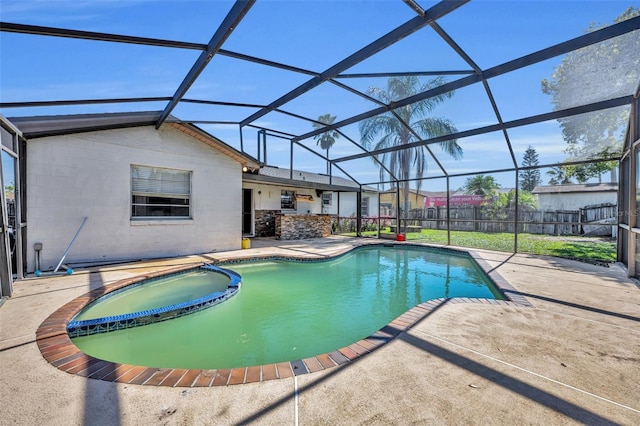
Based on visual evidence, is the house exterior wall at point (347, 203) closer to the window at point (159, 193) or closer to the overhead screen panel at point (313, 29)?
the window at point (159, 193)

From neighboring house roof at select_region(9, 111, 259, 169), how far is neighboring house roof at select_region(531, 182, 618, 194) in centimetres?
2255

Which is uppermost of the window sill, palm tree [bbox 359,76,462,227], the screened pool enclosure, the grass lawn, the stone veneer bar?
palm tree [bbox 359,76,462,227]

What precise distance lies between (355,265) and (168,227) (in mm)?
5315

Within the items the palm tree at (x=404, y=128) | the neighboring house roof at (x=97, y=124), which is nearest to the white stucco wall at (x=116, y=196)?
the neighboring house roof at (x=97, y=124)

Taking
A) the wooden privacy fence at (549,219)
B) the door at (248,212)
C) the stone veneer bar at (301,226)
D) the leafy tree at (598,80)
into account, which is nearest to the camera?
the leafy tree at (598,80)

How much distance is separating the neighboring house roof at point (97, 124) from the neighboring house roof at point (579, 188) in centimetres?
2255

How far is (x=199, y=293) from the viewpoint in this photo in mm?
4871

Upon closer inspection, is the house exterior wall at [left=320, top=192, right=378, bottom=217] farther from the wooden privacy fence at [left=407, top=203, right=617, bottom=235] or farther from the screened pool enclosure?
the screened pool enclosure

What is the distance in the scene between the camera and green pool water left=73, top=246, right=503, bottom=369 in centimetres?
301

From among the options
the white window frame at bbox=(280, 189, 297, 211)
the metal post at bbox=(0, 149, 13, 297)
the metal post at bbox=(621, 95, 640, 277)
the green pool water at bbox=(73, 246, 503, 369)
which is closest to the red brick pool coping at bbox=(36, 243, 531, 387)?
the green pool water at bbox=(73, 246, 503, 369)

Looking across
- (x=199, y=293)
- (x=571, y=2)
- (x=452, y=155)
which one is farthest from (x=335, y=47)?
(x=452, y=155)

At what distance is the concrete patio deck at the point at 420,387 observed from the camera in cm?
166

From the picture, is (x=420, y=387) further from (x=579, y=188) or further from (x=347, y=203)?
(x=579, y=188)

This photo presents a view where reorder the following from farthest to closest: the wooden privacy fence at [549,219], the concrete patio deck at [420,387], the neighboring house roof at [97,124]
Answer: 1. the wooden privacy fence at [549,219]
2. the neighboring house roof at [97,124]
3. the concrete patio deck at [420,387]
